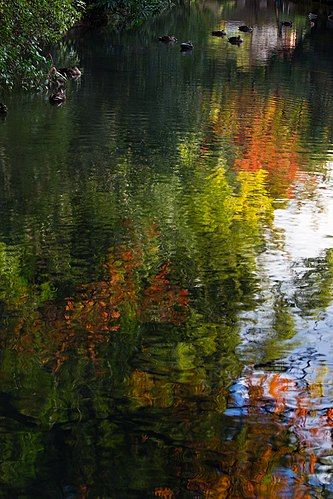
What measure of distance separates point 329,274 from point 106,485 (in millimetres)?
4509

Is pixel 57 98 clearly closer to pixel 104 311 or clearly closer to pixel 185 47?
pixel 104 311

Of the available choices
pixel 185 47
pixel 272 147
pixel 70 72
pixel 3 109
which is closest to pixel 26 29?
pixel 3 109

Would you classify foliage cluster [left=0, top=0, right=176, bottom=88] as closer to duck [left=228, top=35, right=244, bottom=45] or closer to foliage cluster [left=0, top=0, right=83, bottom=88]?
Result: foliage cluster [left=0, top=0, right=83, bottom=88]

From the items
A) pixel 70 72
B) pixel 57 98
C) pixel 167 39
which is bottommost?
pixel 167 39

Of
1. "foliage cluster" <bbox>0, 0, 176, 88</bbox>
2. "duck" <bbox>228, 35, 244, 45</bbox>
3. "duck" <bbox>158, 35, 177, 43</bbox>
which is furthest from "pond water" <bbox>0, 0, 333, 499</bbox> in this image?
"duck" <bbox>228, 35, 244, 45</bbox>

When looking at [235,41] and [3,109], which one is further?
[235,41]

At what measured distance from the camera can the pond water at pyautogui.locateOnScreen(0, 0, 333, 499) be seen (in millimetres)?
5461

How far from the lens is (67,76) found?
2380 cm

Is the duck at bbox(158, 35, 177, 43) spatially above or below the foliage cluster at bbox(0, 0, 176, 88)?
below

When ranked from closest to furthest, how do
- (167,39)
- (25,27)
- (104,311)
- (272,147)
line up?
(104,311) → (272,147) → (25,27) → (167,39)

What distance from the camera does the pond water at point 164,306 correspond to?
17.9 ft

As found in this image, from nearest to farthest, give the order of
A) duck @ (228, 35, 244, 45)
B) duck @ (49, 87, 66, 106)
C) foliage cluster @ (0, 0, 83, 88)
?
foliage cluster @ (0, 0, 83, 88)
duck @ (49, 87, 66, 106)
duck @ (228, 35, 244, 45)

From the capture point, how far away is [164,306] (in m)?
8.05

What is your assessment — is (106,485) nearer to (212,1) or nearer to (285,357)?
(285,357)
